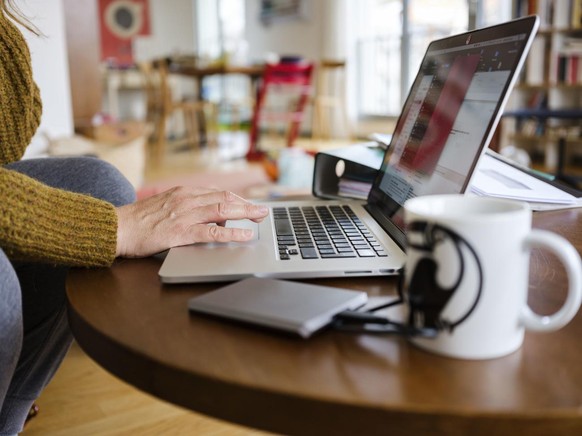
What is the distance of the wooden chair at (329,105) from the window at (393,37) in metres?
0.19

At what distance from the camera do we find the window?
529cm

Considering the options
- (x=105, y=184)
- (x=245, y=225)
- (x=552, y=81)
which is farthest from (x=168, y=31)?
(x=245, y=225)

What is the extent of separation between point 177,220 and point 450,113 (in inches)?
12.0

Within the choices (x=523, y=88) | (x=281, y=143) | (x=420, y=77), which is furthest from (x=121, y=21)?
(x=420, y=77)

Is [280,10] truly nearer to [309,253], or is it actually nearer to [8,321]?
[309,253]

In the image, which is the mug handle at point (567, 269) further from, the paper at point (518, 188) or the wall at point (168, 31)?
the wall at point (168, 31)

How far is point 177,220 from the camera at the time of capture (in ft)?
2.18

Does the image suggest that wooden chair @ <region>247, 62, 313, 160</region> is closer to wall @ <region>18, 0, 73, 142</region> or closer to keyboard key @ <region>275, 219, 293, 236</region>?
wall @ <region>18, 0, 73, 142</region>

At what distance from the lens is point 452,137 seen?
609 millimetres

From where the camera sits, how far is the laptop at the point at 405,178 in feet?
1.82

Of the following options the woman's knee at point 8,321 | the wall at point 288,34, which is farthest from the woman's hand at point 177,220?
the wall at point 288,34

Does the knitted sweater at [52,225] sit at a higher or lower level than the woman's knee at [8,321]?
higher

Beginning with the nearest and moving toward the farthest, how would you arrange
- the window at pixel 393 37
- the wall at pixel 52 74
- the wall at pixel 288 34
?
the wall at pixel 52 74 < the window at pixel 393 37 < the wall at pixel 288 34

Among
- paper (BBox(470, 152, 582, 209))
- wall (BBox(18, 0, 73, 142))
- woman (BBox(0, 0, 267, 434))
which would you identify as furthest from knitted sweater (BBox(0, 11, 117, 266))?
wall (BBox(18, 0, 73, 142))
